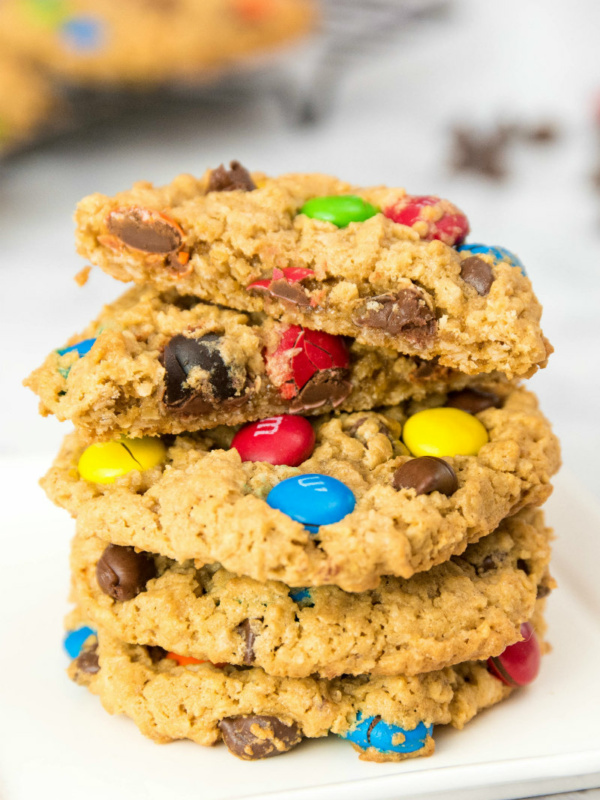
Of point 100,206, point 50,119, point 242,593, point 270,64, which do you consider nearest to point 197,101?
point 270,64

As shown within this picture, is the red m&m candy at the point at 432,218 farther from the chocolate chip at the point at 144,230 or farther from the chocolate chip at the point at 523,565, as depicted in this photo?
the chocolate chip at the point at 523,565

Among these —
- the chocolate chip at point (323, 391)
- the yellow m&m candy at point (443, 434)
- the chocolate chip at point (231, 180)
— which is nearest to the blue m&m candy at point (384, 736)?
the yellow m&m candy at point (443, 434)

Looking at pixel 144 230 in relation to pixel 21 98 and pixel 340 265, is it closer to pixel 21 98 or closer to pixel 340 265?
pixel 340 265

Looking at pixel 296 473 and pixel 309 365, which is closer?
pixel 296 473

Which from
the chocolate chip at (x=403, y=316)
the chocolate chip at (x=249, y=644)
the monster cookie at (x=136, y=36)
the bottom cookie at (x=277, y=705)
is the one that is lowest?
the bottom cookie at (x=277, y=705)

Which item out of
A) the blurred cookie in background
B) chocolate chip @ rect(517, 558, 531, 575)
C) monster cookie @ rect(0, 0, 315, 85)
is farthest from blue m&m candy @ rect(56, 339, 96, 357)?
the blurred cookie in background

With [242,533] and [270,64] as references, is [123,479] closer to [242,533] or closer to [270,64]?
[242,533]

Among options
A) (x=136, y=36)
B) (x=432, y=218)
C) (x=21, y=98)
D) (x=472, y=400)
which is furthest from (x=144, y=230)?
(x=21, y=98)
